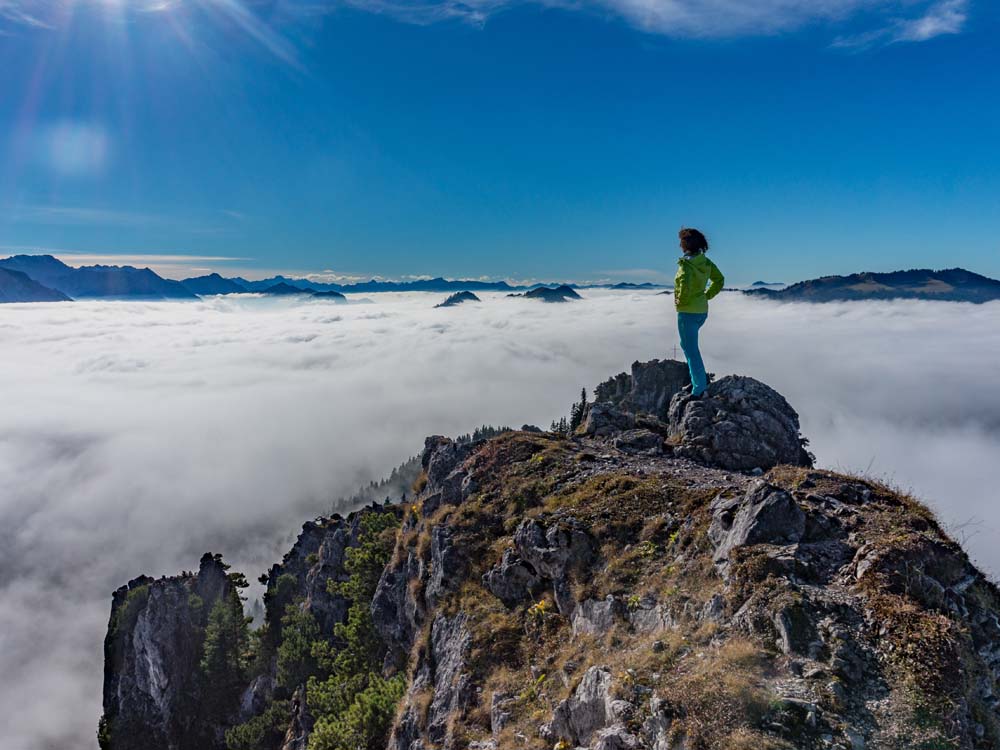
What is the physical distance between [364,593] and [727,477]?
3182 centimetres

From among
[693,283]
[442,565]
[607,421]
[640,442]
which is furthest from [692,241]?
[442,565]

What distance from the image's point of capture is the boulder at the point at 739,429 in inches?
1027

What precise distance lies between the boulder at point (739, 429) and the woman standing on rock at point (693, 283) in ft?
20.2

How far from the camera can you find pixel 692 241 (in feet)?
67.8

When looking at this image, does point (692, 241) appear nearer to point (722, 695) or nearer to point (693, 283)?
point (693, 283)

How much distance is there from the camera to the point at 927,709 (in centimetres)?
920

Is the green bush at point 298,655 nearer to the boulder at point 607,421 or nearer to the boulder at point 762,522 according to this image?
the boulder at point 607,421

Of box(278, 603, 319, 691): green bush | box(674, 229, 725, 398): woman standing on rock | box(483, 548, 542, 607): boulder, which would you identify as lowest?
box(278, 603, 319, 691): green bush

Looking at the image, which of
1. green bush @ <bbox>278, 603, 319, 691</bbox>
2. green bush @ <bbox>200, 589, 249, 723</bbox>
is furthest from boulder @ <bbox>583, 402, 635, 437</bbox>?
green bush @ <bbox>200, 589, 249, 723</bbox>

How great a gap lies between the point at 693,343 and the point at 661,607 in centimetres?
1278

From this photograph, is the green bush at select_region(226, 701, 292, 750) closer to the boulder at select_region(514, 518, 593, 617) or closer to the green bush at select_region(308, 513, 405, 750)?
the green bush at select_region(308, 513, 405, 750)

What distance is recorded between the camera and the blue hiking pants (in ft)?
72.9

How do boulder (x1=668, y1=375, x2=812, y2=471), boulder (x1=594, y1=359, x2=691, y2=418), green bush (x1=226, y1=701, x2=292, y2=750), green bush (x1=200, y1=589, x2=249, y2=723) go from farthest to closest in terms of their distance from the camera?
boulder (x1=594, y1=359, x2=691, y2=418), green bush (x1=200, y1=589, x2=249, y2=723), green bush (x1=226, y1=701, x2=292, y2=750), boulder (x1=668, y1=375, x2=812, y2=471)

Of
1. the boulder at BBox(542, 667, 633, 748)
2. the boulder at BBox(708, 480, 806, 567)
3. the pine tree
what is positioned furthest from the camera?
the pine tree
